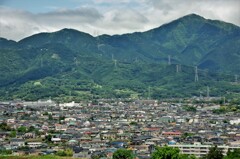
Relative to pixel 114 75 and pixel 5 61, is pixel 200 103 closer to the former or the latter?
pixel 114 75

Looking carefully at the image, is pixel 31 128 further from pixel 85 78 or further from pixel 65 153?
pixel 85 78

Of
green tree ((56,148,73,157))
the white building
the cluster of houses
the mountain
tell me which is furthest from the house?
the mountain

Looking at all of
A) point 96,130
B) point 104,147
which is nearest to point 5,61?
point 96,130

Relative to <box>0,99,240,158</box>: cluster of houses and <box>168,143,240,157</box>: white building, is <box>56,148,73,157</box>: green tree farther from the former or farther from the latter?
<box>168,143,240,157</box>: white building

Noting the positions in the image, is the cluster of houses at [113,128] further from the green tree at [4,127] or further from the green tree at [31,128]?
the green tree at [4,127]

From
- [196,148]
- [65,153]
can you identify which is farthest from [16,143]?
[196,148]

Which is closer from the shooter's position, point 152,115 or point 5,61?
point 152,115

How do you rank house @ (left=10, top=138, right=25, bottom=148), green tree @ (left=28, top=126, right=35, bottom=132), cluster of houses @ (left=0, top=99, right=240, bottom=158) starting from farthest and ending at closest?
1. green tree @ (left=28, top=126, right=35, bottom=132)
2. house @ (left=10, top=138, right=25, bottom=148)
3. cluster of houses @ (left=0, top=99, right=240, bottom=158)

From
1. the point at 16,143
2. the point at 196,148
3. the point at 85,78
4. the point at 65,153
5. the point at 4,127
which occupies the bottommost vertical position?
the point at 65,153
